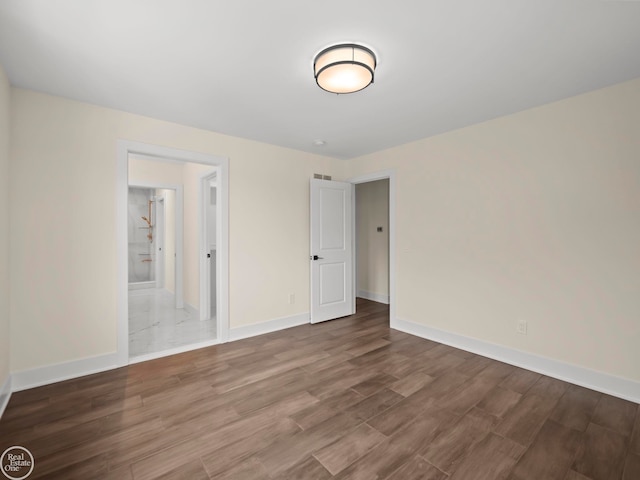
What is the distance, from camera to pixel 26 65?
2086 mm

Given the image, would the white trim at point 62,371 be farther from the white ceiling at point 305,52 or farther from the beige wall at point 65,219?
the white ceiling at point 305,52

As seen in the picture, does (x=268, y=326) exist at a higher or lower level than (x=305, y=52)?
lower

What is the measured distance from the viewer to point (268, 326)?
3.89 metres

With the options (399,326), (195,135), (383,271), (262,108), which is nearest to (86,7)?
(262,108)

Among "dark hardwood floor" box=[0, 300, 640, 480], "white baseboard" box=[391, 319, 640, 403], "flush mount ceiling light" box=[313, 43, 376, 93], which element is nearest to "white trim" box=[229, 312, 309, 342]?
"dark hardwood floor" box=[0, 300, 640, 480]

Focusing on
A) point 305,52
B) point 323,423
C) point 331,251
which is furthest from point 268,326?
point 305,52

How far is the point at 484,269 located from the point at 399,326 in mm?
1396

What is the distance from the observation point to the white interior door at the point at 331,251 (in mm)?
4277

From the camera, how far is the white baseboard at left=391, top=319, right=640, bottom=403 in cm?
233

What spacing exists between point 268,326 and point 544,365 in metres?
3.06

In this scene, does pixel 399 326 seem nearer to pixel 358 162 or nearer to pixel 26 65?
pixel 358 162

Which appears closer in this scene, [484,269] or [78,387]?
[78,387]

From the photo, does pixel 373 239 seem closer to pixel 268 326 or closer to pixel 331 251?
pixel 331 251

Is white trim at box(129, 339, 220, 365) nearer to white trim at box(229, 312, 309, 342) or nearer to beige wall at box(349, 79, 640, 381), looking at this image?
white trim at box(229, 312, 309, 342)
